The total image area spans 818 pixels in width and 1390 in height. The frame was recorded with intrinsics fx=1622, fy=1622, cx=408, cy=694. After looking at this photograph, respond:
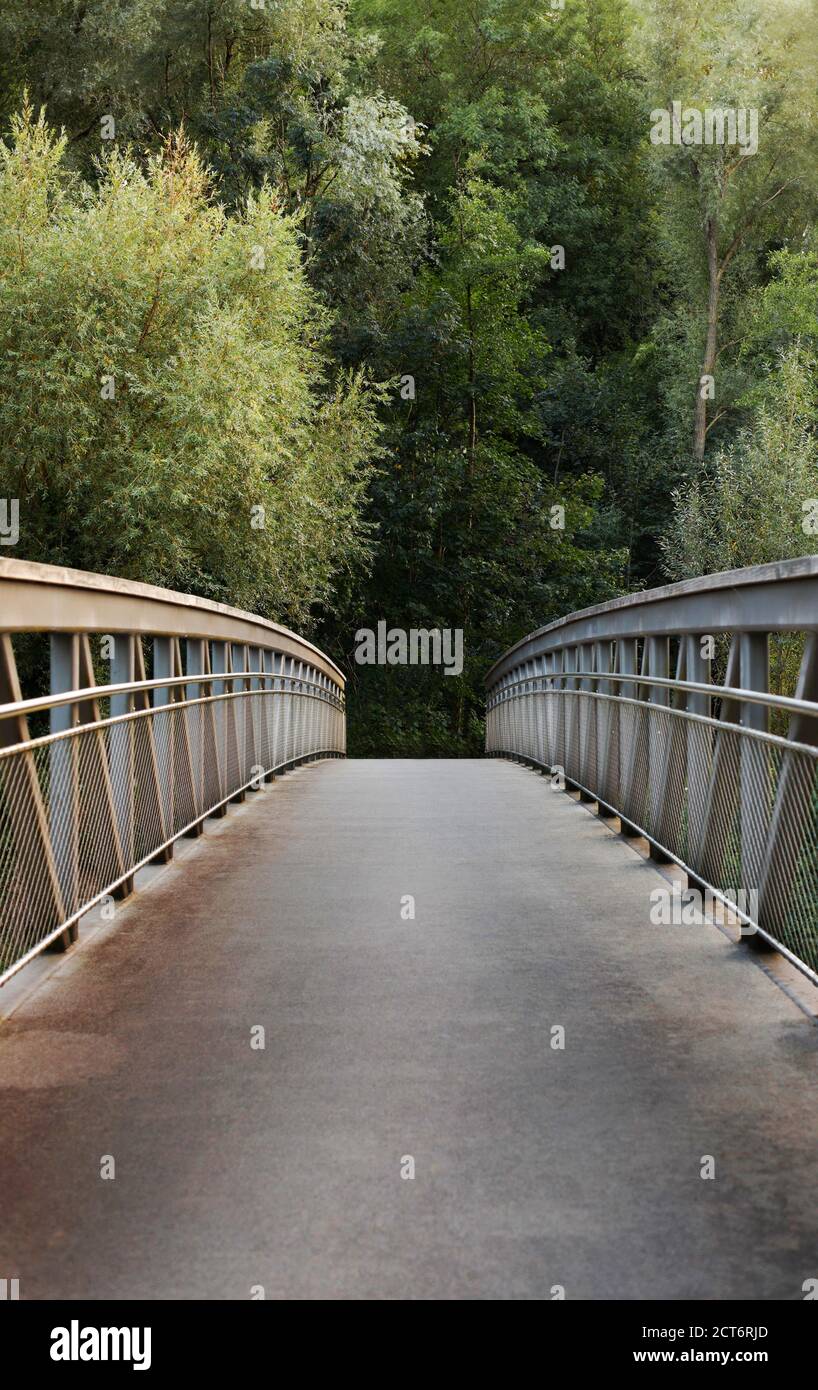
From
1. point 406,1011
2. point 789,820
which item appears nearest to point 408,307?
point 789,820

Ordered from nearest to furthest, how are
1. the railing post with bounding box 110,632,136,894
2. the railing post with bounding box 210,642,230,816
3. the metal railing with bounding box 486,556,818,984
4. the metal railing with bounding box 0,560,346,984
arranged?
the metal railing with bounding box 0,560,346,984 → the metal railing with bounding box 486,556,818,984 → the railing post with bounding box 110,632,136,894 → the railing post with bounding box 210,642,230,816

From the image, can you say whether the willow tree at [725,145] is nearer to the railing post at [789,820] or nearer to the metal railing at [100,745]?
the metal railing at [100,745]

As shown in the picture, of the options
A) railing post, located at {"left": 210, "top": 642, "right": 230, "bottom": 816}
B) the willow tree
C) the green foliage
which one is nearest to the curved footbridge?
railing post, located at {"left": 210, "top": 642, "right": 230, "bottom": 816}

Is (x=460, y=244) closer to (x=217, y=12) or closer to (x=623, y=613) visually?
(x=217, y=12)

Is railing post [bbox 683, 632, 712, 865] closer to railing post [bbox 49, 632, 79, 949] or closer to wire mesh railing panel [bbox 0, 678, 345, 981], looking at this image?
wire mesh railing panel [bbox 0, 678, 345, 981]

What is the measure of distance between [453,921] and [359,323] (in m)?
33.4

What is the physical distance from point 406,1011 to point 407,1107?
3.41 feet

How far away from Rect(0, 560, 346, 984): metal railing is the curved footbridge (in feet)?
0.09

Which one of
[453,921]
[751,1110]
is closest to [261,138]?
[453,921]

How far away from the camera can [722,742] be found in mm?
6746

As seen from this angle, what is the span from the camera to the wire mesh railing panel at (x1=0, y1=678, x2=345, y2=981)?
5.36 meters

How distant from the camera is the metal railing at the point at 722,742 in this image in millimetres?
5477

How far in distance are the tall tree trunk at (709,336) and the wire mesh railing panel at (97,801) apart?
41.0 meters

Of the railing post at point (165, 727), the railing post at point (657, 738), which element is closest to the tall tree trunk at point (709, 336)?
the railing post at point (657, 738)
